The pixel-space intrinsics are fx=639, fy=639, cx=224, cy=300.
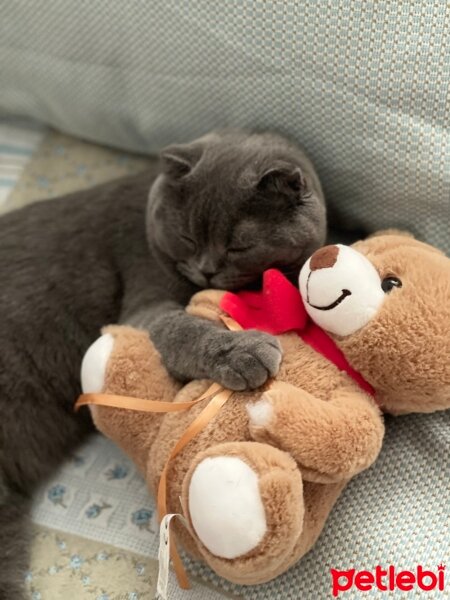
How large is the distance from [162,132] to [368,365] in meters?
0.74

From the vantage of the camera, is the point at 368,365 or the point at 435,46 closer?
the point at 368,365

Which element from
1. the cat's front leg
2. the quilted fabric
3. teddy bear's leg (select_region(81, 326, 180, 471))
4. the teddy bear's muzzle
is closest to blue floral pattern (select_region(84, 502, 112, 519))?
teddy bear's leg (select_region(81, 326, 180, 471))

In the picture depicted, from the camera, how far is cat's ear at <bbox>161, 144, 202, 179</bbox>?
3.39 feet

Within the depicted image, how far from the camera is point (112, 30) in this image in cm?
123

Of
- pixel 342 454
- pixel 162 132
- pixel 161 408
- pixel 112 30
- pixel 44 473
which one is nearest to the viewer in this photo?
pixel 342 454

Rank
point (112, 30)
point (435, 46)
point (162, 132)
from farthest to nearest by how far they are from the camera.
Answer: point (162, 132), point (112, 30), point (435, 46)

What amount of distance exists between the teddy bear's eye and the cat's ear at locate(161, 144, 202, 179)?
0.39m

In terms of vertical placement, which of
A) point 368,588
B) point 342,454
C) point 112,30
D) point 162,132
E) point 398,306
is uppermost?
point 112,30

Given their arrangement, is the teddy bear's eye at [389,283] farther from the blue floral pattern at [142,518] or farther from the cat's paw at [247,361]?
the blue floral pattern at [142,518]

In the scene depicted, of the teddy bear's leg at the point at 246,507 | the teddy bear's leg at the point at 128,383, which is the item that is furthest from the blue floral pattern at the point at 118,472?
the teddy bear's leg at the point at 246,507

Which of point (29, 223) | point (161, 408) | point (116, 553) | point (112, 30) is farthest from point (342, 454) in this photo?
point (112, 30)

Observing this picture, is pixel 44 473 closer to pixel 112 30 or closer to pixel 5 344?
pixel 5 344

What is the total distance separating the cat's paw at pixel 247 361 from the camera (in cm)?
84

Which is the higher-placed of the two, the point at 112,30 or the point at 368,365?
Answer: the point at 112,30
